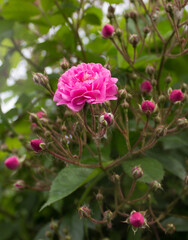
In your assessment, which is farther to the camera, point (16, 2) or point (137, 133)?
point (16, 2)

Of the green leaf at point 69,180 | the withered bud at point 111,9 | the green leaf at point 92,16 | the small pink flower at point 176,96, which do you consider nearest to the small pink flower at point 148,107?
the small pink flower at point 176,96

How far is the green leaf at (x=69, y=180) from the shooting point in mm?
594

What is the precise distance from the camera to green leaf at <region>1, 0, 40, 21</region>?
0.91 m

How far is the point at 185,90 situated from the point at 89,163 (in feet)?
1.06

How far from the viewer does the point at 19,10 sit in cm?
92

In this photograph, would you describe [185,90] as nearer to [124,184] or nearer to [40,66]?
[124,184]

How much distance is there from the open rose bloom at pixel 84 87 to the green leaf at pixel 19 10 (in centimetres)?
48

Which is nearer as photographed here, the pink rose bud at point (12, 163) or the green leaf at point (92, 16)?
the pink rose bud at point (12, 163)

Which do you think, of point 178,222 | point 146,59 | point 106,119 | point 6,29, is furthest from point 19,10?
point 178,222

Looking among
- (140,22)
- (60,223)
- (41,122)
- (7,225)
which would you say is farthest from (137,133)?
(7,225)

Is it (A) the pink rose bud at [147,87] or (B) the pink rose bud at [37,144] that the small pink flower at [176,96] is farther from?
(B) the pink rose bud at [37,144]

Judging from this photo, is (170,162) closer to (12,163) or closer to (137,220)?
(137,220)

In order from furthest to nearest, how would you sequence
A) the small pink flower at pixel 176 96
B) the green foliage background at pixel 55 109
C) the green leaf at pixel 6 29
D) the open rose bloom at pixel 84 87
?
the green leaf at pixel 6 29 → the green foliage background at pixel 55 109 → the small pink flower at pixel 176 96 → the open rose bloom at pixel 84 87

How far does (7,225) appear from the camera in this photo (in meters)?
→ 1.15
